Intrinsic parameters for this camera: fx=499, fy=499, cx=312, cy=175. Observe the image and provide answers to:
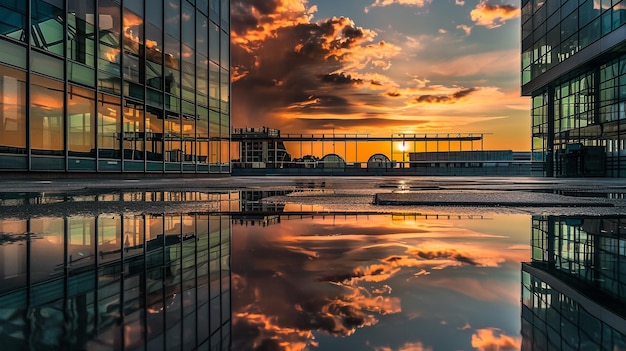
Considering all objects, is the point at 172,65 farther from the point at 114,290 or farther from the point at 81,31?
the point at 114,290

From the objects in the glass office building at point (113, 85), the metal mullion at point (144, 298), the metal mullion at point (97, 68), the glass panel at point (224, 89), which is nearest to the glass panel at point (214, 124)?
the glass office building at point (113, 85)

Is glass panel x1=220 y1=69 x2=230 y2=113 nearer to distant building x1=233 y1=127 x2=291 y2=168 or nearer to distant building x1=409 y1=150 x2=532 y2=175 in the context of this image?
distant building x1=409 y1=150 x2=532 y2=175

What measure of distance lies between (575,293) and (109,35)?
23114mm

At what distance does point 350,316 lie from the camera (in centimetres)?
185

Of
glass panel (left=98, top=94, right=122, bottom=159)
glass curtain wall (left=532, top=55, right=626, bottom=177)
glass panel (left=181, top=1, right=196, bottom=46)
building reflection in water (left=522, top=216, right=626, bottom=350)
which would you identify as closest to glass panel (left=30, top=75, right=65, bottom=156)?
glass panel (left=98, top=94, right=122, bottom=159)

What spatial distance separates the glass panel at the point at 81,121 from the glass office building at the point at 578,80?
91.5 ft

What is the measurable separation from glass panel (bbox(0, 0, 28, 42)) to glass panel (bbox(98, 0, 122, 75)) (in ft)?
13.7

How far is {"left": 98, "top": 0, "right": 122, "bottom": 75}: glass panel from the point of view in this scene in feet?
70.0

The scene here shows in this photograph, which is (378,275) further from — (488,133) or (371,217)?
(488,133)

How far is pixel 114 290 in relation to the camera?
2.18 meters

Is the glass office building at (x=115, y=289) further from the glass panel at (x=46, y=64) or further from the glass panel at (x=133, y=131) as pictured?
the glass panel at (x=133, y=131)

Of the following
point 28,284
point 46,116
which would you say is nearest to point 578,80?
point 46,116

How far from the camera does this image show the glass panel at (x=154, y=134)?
81.8ft

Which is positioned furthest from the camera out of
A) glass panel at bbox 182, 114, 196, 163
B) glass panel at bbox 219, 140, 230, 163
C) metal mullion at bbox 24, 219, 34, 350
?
glass panel at bbox 219, 140, 230, 163
